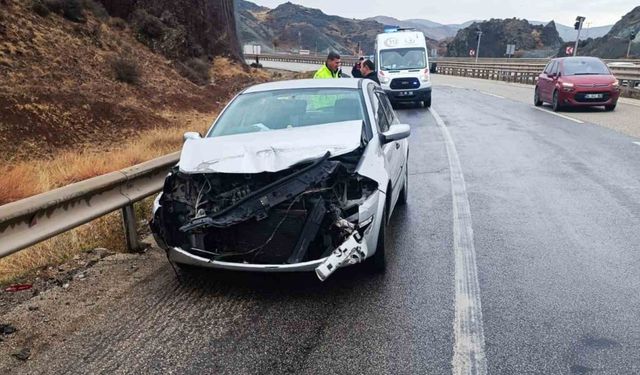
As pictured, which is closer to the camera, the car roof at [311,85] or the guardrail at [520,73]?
the car roof at [311,85]

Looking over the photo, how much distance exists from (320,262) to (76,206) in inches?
82.1

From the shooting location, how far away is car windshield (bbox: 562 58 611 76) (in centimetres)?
1716

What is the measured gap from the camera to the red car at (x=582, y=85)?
657 inches

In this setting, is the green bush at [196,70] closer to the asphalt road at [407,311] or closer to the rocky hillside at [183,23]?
the rocky hillside at [183,23]

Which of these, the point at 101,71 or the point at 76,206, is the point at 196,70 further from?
the point at 76,206

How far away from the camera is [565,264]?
4.61m

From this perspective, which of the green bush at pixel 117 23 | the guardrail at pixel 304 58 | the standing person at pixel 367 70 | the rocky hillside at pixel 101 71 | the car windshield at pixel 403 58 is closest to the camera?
the standing person at pixel 367 70

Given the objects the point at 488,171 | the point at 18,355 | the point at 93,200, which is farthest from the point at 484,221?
→ the point at 18,355

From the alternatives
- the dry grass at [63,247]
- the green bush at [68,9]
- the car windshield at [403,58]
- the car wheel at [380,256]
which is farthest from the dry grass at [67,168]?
the green bush at [68,9]

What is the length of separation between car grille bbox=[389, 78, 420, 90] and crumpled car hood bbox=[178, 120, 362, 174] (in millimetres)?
15339

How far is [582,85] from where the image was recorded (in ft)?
54.9

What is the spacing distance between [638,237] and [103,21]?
79.8 ft

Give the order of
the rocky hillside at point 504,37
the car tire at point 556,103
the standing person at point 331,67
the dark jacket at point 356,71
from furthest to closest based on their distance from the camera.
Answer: the rocky hillside at point 504,37 → the car tire at point 556,103 → the dark jacket at point 356,71 → the standing person at point 331,67

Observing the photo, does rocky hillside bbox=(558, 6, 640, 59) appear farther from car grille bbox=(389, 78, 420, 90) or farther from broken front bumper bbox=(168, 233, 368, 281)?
broken front bumper bbox=(168, 233, 368, 281)
